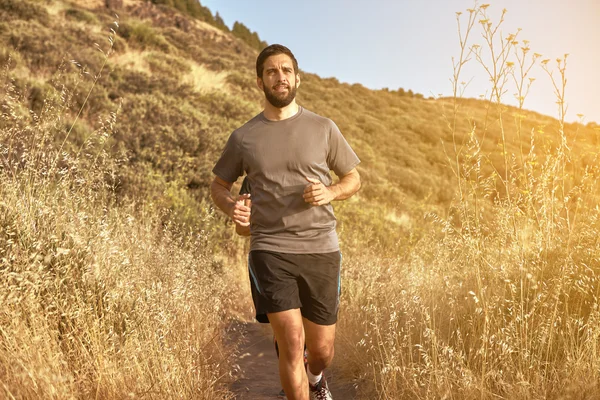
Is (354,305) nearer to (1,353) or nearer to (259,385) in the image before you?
(259,385)

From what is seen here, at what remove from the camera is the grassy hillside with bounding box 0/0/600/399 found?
295 cm

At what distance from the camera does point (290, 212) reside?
10.5 feet

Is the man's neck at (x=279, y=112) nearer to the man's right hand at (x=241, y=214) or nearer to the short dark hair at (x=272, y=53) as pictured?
the short dark hair at (x=272, y=53)

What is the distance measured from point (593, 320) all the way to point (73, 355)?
3007mm

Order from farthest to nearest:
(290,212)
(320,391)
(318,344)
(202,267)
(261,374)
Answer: (202,267) < (261,374) < (320,391) < (318,344) < (290,212)

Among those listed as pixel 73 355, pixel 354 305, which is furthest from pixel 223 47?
pixel 73 355

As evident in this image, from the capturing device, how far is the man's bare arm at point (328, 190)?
3.04 m

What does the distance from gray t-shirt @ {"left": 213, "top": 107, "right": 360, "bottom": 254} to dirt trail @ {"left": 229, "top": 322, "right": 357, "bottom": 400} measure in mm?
1165

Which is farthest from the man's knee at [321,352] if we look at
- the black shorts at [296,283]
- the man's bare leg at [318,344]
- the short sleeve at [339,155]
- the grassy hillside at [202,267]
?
the short sleeve at [339,155]

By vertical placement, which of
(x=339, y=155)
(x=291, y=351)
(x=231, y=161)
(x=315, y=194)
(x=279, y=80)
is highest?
(x=279, y=80)

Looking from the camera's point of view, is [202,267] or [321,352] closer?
[321,352]

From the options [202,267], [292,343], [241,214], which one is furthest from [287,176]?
[202,267]

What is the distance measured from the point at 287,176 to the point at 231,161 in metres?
0.49

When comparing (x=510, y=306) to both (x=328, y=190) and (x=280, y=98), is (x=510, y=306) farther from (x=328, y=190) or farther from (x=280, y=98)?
(x=280, y=98)
